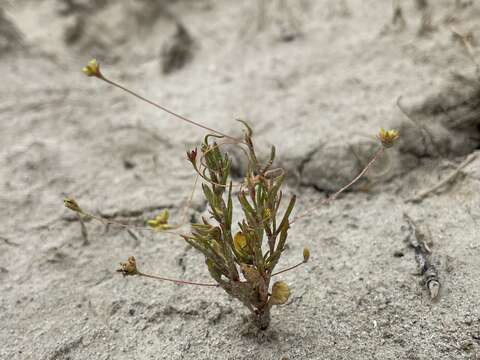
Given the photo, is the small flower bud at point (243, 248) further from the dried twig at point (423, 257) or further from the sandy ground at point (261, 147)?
the dried twig at point (423, 257)

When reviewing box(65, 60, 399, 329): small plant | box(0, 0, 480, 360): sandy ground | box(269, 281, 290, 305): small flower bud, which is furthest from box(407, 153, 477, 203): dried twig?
box(269, 281, 290, 305): small flower bud

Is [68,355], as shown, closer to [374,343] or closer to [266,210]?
[266,210]

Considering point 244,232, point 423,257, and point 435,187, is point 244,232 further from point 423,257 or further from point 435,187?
point 435,187

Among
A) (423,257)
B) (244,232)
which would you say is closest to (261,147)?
(423,257)

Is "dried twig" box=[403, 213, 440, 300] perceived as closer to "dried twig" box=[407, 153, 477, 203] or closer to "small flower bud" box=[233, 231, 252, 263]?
"dried twig" box=[407, 153, 477, 203]

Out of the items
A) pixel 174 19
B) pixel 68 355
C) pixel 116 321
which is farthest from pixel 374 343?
pixel 174 19

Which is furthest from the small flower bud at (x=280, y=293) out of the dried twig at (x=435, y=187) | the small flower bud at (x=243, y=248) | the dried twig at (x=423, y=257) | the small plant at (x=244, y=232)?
the dried twig at (x=435, y=187)
